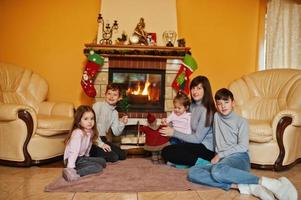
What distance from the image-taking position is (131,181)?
266cm

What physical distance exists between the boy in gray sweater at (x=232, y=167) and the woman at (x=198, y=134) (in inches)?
6.1

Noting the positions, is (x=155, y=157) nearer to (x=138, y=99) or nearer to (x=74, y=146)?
(x=74, y=146)

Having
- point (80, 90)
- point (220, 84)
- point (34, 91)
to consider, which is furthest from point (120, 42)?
point (220, 84)

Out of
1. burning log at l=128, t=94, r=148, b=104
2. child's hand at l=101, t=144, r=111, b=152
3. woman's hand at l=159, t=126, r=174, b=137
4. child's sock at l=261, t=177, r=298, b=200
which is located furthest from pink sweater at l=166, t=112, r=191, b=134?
burning log at l=128, t=94, r=148, b=104

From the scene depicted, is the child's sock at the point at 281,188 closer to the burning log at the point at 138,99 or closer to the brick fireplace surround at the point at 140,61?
the brick fireplace surround at the point at 140,61

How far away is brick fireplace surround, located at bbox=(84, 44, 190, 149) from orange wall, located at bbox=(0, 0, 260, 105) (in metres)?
0.51

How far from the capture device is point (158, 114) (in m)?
4.17

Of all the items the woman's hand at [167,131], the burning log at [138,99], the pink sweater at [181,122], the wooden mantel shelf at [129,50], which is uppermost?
the wooden mantel shelf at [129,50]

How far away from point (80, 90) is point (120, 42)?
3.03 feet

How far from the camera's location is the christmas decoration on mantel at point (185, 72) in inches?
161

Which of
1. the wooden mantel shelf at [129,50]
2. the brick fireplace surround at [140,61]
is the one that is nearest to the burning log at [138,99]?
the brick fireplace surround at [140,61]

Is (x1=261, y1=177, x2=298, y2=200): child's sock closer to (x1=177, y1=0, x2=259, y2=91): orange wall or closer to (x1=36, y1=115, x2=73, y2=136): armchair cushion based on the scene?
(x1=36, y1=115, x2=73, y2=136): armchair cushion

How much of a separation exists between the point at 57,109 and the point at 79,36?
1306 mm

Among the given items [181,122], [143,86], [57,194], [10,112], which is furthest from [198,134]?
[10,112]
